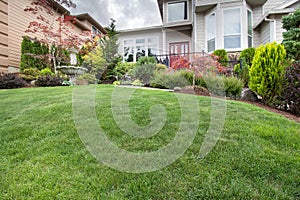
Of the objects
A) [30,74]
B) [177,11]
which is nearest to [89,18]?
[177,11]

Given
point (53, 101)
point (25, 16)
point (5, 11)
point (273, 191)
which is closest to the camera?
point (273, 191)

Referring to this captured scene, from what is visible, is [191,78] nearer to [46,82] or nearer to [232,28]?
[46,82]

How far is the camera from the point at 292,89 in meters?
4.46

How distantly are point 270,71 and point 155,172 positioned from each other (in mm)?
4145

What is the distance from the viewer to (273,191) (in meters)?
1.71

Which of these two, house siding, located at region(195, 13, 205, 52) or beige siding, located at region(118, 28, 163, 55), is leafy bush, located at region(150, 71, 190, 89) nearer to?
house siding, located at region(195, 13, 205, 52)

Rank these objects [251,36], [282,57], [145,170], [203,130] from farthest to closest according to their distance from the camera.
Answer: [251,36]
[282,57]
[203,130]
[145,170]

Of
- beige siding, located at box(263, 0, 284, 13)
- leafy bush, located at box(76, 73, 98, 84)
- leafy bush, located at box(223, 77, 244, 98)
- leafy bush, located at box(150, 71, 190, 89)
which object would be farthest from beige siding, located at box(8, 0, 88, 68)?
beige siding, located at box(263, 0, 284, 13)

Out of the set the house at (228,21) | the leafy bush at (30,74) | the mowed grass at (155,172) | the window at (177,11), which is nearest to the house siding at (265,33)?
the house at (228,21)

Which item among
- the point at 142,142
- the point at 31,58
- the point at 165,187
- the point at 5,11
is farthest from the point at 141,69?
the point at 165,187

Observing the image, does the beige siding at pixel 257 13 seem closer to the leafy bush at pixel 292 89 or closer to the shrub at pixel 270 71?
the shrub at pixel 270 71

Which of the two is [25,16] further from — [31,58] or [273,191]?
[273,191]

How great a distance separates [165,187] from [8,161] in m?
1.58

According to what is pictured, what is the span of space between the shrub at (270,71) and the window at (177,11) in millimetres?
9251
